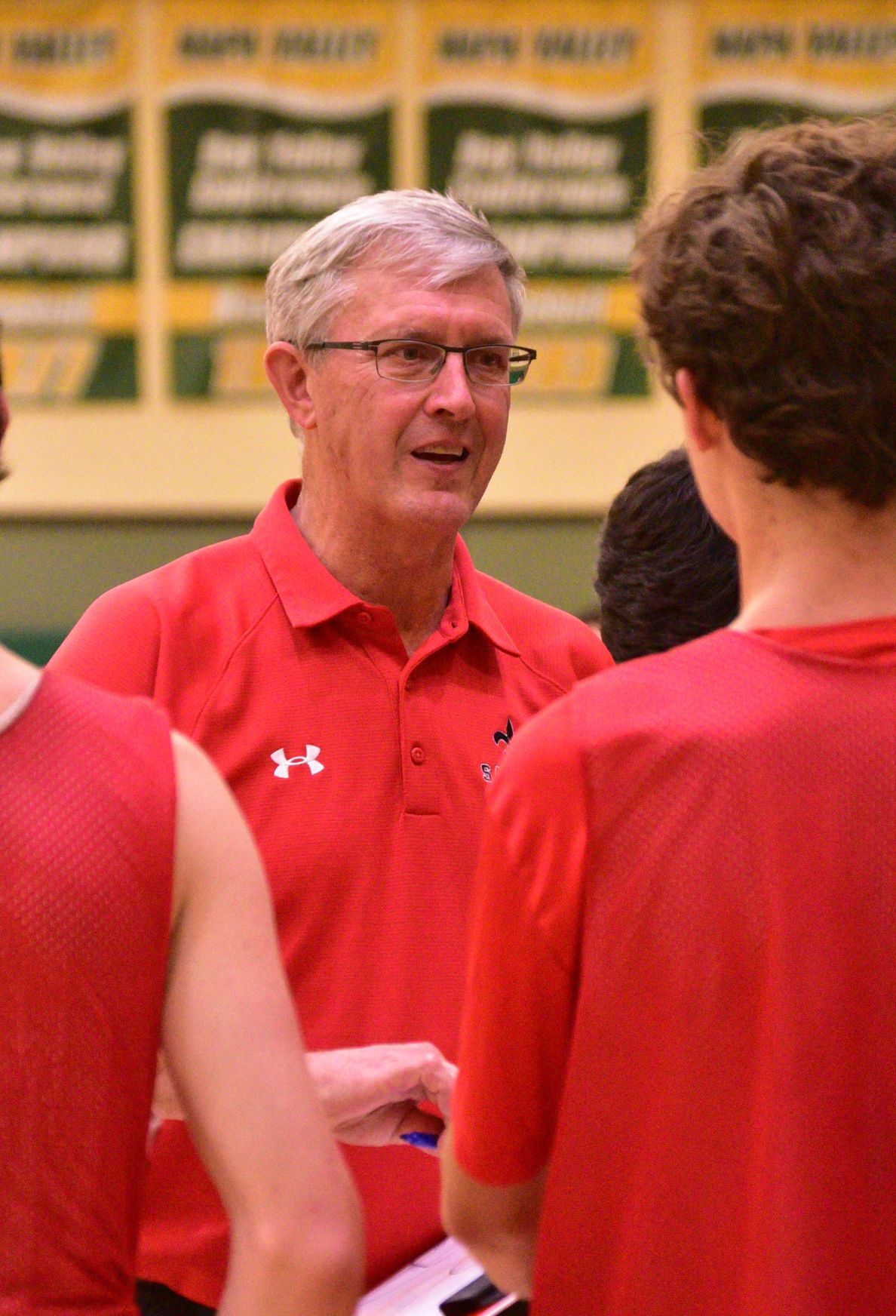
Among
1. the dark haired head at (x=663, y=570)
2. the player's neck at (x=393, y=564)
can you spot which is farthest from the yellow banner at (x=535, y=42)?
the dark haired head at (x=663, y=570)

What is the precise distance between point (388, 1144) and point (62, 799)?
0.88 m

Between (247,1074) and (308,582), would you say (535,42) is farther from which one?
(247,1074)

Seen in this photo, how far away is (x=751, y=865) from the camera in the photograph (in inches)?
40.6

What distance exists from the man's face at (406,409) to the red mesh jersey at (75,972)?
0.99 meters

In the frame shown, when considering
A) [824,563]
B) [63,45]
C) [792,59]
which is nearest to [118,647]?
[824,563]

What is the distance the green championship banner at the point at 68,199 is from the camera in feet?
17.5

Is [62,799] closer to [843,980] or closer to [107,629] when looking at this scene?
[843,980]

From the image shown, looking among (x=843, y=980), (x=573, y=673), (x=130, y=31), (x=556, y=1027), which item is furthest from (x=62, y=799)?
(x=130, y=31)

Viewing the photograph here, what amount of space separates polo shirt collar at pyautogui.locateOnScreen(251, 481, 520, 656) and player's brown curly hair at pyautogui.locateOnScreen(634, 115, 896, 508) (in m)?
0.85

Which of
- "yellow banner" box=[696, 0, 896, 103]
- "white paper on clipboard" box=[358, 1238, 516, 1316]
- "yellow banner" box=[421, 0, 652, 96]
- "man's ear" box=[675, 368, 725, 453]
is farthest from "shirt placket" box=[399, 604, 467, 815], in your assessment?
"yellow banner" box=[696, 0, 896, 103]

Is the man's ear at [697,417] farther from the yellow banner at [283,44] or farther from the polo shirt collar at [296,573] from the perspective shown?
the yellow banner at [283,44]

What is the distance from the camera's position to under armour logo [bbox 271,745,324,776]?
177cm

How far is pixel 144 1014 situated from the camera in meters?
0.99

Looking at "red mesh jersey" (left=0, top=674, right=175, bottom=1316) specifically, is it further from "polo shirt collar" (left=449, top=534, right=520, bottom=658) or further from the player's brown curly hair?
"polo shirt collar" (left=449, top=534, right=520, bottom=658)
